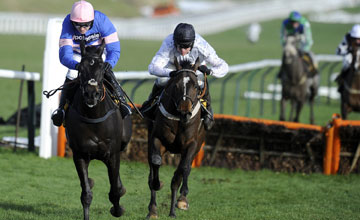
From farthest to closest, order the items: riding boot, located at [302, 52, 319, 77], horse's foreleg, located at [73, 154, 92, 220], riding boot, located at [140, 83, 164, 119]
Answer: riding boot, located at [302, 52, 319, 77]
riding boot, located at [140, 83, 164, 119]
horse's foreleg, located at [73, 154, 92, 220]

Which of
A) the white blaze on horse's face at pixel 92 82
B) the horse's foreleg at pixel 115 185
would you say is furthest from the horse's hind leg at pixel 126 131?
the white blaze on horse's face at pixel 92 82

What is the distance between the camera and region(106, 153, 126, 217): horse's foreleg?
6629 mm

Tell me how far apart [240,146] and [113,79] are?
3760mm

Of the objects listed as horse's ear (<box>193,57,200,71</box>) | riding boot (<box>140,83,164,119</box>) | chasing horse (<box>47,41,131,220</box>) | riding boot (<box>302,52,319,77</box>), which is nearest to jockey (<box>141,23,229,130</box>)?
riding boot (<box>140,83,164,119</box>)

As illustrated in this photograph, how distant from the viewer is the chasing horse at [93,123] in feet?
19.8

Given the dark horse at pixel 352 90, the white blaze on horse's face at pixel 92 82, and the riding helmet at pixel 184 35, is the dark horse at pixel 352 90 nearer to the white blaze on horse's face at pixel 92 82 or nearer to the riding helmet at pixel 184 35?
the riding helmet at pixel 184 35

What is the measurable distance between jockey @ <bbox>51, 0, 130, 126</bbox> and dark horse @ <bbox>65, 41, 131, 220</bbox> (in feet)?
0.45

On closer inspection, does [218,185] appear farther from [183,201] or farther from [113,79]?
[113,79]

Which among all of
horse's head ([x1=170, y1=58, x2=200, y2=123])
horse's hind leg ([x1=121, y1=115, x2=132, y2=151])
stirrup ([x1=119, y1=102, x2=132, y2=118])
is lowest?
horse's hind leg ([x1=121, y1=115, x2=132, y2=151])

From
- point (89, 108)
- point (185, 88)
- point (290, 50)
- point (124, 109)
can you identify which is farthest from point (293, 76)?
point (89, 108)

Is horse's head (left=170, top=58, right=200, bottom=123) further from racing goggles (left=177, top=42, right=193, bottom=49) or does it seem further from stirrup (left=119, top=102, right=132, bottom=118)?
stirrup (left=119, top=102, right=132, bottom=118)

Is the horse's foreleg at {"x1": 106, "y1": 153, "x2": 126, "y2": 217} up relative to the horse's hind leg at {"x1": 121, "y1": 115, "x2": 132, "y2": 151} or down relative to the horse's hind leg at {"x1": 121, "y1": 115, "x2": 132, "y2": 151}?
down

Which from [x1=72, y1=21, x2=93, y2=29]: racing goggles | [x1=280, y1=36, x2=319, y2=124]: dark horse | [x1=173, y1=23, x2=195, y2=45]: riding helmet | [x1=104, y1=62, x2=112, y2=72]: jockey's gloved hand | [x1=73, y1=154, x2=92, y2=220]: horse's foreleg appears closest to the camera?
[x1=104, y1=62, x2=112, y2=72]: jockey's gloved hand

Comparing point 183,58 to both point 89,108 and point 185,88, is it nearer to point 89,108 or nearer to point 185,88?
point 185,88
